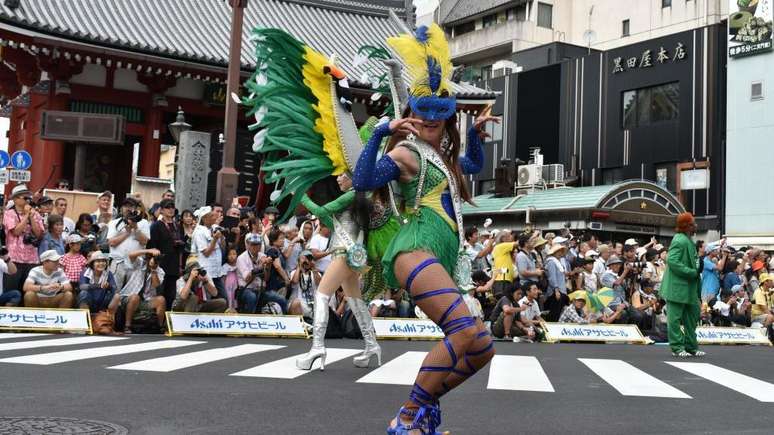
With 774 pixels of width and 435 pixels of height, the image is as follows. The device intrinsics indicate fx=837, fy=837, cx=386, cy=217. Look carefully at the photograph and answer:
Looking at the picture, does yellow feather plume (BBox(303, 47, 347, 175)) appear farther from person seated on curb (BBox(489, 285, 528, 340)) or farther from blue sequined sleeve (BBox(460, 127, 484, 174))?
person seated on curb (BBox(489, 285, 528, 340))

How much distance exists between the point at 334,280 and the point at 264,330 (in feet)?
16.6

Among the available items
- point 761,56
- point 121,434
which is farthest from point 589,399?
point 761,56

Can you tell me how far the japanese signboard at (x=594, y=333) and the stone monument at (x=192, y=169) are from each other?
6471 mm

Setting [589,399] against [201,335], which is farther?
[201,335]

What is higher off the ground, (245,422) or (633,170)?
(633,170)

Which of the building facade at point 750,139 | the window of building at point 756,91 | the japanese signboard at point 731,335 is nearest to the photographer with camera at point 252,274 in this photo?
the japanese signboard at point 731,335

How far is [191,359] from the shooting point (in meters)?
7.98

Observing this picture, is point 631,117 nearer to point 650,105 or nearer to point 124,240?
point 650,105

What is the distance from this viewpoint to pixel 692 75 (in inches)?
1259

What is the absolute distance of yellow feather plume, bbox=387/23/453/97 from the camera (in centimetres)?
499

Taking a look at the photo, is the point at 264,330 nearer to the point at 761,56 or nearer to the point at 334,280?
the point at 334,280

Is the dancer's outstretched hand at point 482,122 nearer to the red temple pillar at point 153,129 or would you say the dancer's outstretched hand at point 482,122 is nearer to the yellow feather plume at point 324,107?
the yellow feather plume at point 324,107

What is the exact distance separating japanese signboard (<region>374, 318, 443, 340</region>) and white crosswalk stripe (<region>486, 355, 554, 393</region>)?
3.70 meters

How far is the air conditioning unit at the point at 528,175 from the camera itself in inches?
1396
